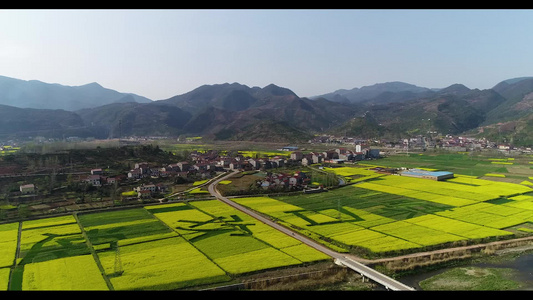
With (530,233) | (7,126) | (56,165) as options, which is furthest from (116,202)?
(7,126)

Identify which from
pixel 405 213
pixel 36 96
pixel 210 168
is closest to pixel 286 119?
pixel 210 168

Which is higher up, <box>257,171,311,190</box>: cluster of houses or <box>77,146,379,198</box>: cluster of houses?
<box>77,146,379,198</box>: cluster of houses

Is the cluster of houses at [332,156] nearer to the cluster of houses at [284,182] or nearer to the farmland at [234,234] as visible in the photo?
the cluster of houses at [284,182]

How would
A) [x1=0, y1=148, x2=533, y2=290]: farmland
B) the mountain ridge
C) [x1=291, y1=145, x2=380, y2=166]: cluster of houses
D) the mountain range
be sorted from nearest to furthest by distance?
[x1=0, y1=148, x2=533, y2=290]: farmland → [x1=291, y1=145, x2=380, y2=166]: cluster of houses → the mountain range → the mountain ridge

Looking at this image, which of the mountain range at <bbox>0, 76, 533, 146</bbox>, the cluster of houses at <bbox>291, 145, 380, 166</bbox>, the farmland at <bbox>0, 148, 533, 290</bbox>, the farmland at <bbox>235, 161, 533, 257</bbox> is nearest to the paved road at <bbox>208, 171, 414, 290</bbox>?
the farmland at <bbox>0, 148, 533, 290</bbox>

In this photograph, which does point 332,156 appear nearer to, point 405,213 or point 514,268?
point 405,213

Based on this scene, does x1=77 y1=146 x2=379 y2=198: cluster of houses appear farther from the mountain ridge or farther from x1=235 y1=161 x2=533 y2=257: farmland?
the mountain ridge

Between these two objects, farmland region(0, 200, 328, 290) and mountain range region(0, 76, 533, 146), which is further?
mountain range region(0, 76, 533, 146)
